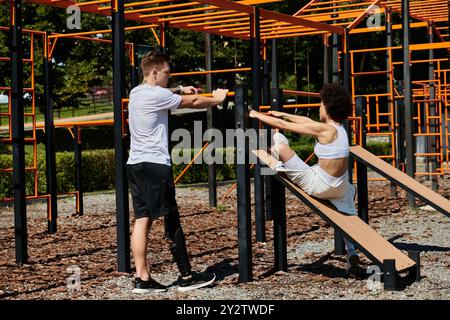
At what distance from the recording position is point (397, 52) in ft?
104

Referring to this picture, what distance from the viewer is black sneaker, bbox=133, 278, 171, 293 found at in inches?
213

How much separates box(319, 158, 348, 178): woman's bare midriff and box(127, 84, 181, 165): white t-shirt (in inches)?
50.8

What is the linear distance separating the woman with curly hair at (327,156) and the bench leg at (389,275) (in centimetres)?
71

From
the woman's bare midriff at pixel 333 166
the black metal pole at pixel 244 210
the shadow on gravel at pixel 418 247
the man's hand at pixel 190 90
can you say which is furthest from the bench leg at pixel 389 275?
the shadow on gravel at pixel 418 247

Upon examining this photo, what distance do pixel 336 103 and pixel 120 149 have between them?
183cm

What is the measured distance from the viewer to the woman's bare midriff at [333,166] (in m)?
5.85

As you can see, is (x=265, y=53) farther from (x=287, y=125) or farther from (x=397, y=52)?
(x=397, y=52)

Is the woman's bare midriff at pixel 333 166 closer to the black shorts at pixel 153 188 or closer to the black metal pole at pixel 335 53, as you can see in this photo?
the black shorts at pixel 153 188

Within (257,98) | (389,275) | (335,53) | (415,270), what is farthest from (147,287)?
(335,53)

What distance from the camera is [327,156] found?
586 cm

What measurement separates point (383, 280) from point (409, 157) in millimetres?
5802

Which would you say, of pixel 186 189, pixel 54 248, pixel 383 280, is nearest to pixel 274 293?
pixel 383 280

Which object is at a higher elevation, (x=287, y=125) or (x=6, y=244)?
(x=287, y=125)
